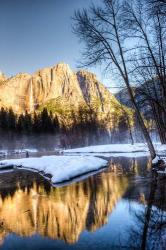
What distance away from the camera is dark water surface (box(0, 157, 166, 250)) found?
5910 mm

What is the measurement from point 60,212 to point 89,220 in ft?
5.04

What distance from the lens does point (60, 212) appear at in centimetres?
889

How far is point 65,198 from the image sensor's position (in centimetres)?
1113

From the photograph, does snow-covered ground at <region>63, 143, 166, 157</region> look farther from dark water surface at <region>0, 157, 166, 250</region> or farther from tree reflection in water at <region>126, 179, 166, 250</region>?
tree reflection in water at <region>126, 179, 166, 250</region>

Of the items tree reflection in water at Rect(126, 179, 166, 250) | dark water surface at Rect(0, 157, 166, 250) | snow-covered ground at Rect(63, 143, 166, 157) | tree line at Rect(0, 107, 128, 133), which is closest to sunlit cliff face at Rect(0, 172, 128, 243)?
dark water surface at Rect(0, 157, 166, 250)

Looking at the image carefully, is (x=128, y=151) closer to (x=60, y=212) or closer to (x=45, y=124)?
(x=60, y=212)

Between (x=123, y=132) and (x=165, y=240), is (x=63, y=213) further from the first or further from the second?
(x=123, y=132)

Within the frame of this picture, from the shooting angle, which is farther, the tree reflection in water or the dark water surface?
the dark water surface

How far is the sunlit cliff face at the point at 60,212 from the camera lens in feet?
23.4

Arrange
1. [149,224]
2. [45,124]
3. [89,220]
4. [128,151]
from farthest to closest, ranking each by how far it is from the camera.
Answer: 1. [45,124]
2. [128,151]
3. [89,220]
4. [149,224]

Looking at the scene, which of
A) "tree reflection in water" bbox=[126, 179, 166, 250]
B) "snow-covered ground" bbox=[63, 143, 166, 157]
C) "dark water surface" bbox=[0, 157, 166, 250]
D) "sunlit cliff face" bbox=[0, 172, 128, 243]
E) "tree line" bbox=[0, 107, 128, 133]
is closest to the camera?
"tree reflection in water" bbox=[126, 179, 166, 250]

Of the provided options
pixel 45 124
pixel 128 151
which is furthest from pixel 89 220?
pixel 45 124

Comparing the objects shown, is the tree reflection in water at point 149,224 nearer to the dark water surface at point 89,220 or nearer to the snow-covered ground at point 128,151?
the dark water surface at point 89,220

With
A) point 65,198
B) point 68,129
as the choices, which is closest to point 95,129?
point 68,129
